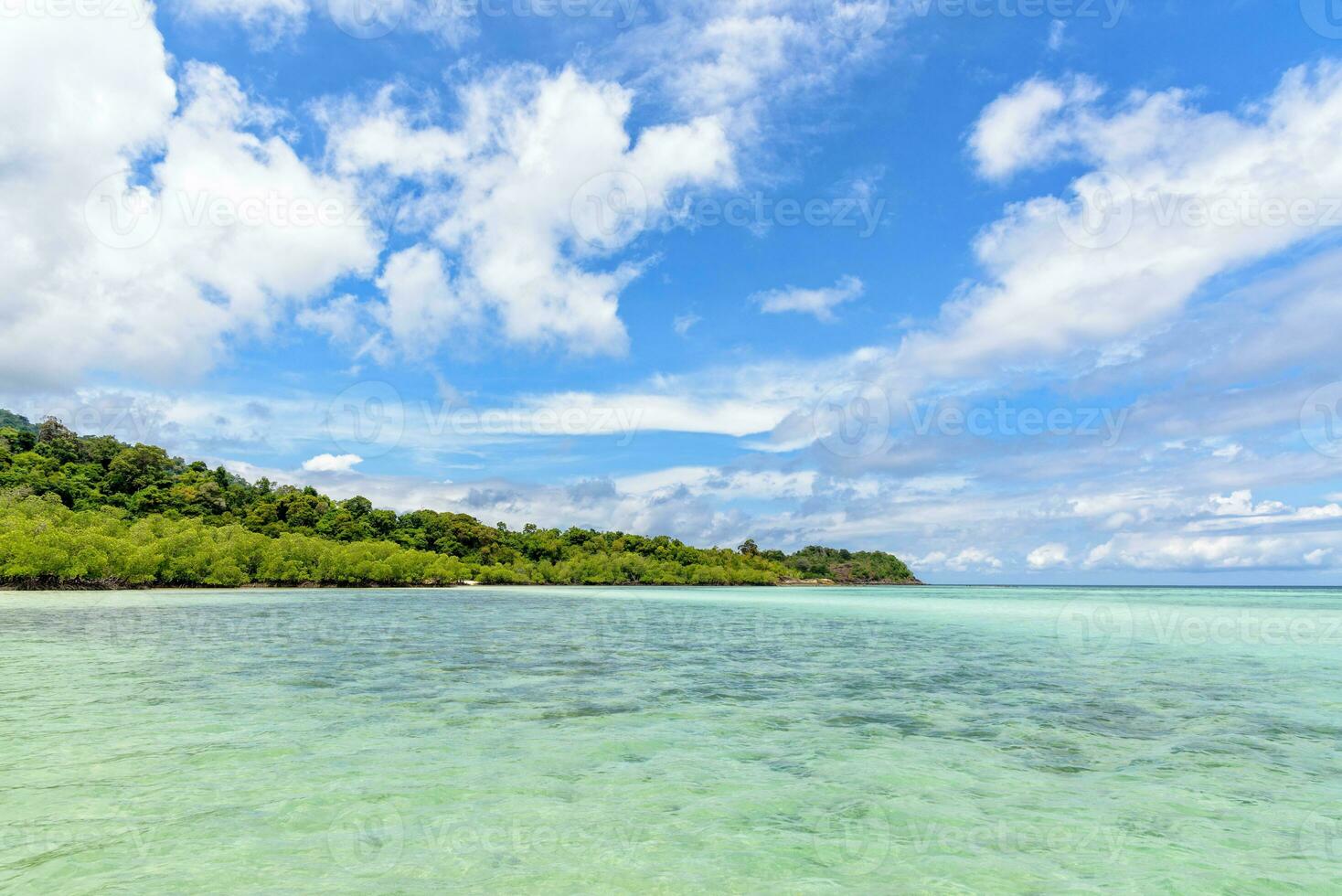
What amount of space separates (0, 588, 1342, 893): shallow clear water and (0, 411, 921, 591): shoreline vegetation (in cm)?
7078

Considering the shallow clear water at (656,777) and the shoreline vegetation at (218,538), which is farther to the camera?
the shoreline vegetation at (218,538)

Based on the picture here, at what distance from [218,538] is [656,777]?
369 feet

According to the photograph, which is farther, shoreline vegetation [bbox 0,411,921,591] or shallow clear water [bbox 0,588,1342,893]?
shoreline vegetation [bbox 0,411,921,591]

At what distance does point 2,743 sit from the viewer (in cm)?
1137

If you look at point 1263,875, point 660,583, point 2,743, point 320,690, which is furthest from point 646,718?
point 660,583

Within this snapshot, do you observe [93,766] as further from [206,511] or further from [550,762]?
[206,511]

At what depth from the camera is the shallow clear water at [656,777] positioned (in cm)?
711

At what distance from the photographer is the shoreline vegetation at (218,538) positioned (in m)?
79.5

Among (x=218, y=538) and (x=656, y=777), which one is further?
(x=218, y=538)

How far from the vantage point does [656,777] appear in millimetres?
10305

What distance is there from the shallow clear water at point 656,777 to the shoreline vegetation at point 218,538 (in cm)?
7078

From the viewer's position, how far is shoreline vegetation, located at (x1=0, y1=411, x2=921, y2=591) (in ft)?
261

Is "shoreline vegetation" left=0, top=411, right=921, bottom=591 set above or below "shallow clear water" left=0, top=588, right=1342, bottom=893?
above

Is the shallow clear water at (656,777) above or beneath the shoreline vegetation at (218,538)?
beneath
